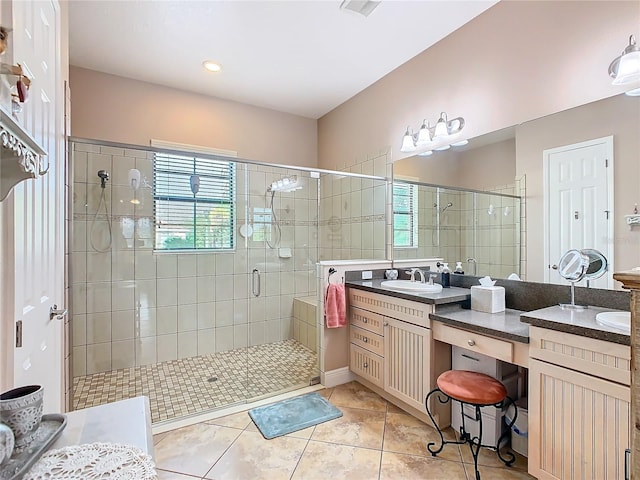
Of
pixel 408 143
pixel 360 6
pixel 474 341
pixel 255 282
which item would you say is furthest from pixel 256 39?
pixel 474 341

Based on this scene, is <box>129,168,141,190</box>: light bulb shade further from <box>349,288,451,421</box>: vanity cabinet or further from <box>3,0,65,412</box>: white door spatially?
<box>349,288,451,421</box>: vanity cabinet

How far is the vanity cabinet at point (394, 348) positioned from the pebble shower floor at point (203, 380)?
2.00ft

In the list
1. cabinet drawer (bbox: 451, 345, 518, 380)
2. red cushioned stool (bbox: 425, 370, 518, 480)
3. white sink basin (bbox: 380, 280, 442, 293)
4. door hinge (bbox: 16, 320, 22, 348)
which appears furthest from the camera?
white sink basin (bbox: 380, 280, 442, 293)

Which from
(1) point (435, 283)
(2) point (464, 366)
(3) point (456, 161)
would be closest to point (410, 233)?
(1) point (435, 283)

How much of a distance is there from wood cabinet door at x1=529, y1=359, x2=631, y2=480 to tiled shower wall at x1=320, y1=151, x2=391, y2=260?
1.72 metres

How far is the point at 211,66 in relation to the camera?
293 centimetres

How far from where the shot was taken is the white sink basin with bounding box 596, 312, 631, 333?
1.29 metres

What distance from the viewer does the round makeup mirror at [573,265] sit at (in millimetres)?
1740

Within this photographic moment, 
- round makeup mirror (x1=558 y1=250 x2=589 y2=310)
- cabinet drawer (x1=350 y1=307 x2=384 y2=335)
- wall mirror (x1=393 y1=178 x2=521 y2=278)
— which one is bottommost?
cabinet drawer (x1=350 y1=307 x2=384 y2=335)

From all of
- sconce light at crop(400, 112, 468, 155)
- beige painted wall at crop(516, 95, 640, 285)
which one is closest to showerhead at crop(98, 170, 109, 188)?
sconce light at crop(400, 112, 468, 155)

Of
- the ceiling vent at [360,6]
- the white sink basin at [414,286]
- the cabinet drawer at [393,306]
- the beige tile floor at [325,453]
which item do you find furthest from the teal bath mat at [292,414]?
the ceiling vent at [360,6]

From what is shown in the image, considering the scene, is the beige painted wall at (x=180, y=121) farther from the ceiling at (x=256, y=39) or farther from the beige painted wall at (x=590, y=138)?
the beige painted wall at (x=590, y=138)

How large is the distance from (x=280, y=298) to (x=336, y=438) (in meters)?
1.66

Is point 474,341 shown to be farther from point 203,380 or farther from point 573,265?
point 203,380
